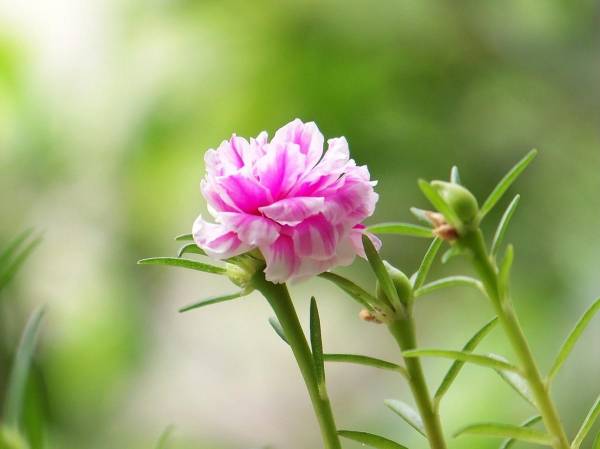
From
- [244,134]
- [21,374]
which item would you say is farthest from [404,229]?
[244,134]

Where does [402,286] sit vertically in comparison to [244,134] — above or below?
below

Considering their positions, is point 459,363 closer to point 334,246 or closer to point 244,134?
point 334,246

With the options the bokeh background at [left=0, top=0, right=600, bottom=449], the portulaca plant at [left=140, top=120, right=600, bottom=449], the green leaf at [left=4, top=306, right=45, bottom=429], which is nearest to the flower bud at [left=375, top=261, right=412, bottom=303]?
the portulaca plant at [left=140, top=120, right=600, bottom=449]

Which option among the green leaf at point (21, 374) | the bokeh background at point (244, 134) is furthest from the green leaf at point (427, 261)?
the bokeh background at point (244, 134)

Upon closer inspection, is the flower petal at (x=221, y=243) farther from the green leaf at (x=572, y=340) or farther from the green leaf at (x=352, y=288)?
the green leaf at (x=572, y=340)

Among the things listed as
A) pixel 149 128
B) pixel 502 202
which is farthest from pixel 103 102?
pixel 502 202

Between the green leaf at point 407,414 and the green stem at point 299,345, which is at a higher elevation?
the green stem at point 299,345
